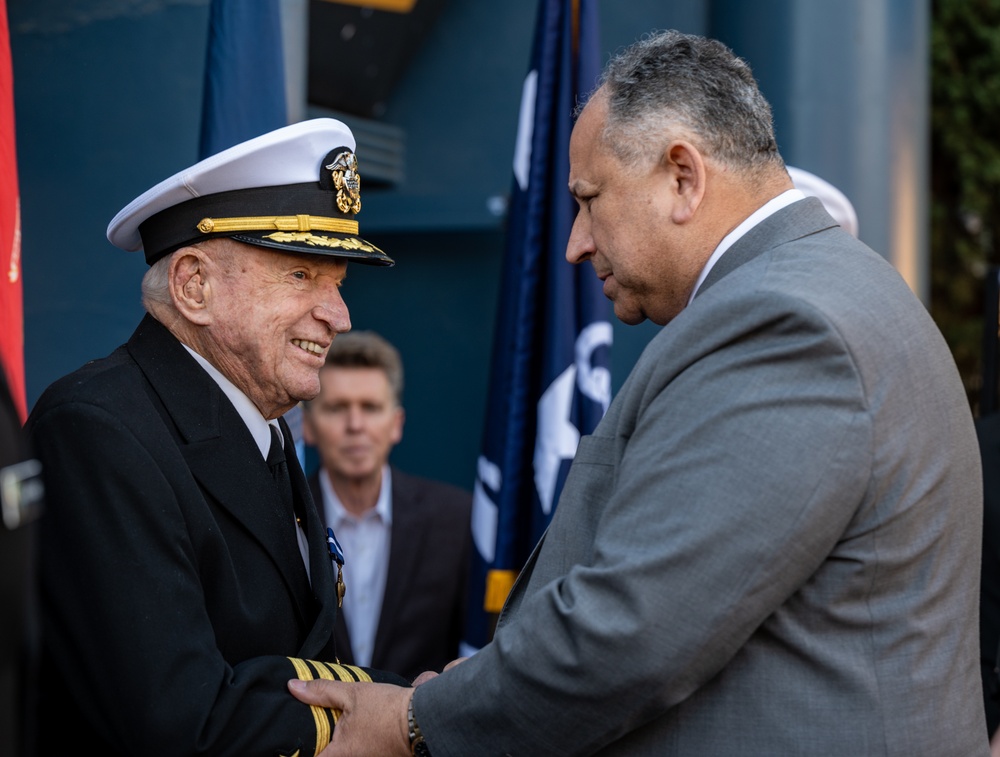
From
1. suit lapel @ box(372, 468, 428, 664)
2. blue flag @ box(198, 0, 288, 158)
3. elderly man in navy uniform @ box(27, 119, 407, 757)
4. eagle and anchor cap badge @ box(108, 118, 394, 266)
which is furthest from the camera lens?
suit lapel @ box(372, 468, 428, 664)

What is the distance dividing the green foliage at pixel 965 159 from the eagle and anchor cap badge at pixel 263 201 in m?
7.46

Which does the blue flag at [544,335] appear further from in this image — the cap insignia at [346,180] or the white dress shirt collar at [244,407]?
the white dress shirt collar at [244,407]

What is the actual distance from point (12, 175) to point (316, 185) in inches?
26.7

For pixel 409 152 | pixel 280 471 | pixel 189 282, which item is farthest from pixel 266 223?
pixel 409 152

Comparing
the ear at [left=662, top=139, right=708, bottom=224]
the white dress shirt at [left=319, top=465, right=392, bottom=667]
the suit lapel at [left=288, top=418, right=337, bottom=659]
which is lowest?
the white dress shirt at [left=319, top=465, right=392, bottom=667]

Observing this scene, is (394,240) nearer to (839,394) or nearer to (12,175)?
(12,175)

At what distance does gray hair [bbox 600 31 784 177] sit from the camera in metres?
1.98

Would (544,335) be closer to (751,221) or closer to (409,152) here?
(751,221)

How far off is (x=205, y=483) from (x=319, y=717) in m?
0.45

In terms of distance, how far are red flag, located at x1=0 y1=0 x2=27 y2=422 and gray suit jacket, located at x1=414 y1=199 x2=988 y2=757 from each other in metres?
1.24

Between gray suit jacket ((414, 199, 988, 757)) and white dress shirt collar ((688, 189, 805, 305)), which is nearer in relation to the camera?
gray suit jacket ((414, 199, 988, 757))

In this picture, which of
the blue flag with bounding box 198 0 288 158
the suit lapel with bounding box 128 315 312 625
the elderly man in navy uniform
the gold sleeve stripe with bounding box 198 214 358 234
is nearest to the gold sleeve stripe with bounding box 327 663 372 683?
the elderly man in navy uniform

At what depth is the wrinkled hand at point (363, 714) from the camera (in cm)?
198

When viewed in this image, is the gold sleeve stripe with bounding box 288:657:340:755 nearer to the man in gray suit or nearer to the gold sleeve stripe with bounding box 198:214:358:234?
the man in gray suit
